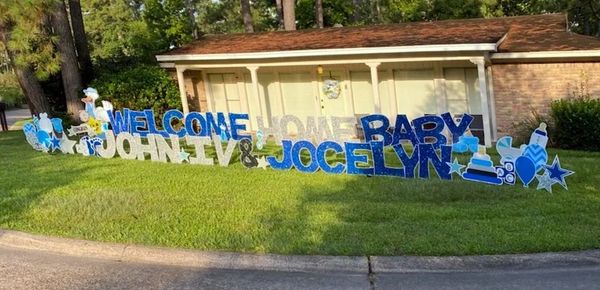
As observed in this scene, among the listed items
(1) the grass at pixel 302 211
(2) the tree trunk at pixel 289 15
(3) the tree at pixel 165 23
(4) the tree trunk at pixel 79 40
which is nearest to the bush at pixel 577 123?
(1) the grass at pixel 302 211

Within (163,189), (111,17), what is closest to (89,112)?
(163,189)

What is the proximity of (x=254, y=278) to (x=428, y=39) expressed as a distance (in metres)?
9.60

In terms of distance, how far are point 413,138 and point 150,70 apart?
1145 centimetres

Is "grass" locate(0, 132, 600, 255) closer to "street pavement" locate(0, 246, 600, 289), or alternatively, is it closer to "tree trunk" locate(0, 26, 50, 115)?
"street pavement" locate(0, 246, 600, 289)

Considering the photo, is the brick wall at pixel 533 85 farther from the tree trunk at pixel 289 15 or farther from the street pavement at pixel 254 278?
the tree trunk at pixel 289 15

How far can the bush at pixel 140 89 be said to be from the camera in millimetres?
17531

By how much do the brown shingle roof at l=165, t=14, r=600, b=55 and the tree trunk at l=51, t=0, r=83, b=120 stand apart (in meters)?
2.81

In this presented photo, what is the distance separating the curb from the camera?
5.51 m

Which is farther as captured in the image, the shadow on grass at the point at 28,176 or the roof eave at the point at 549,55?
the roof eave at the point at 549,55

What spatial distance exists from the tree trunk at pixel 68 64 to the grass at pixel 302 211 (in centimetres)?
790

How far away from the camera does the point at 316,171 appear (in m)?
9.38

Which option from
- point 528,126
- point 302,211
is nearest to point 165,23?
point 528,126

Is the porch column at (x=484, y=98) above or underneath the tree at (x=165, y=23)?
underneath

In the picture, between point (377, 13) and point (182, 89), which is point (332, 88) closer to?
point (182, 89)
